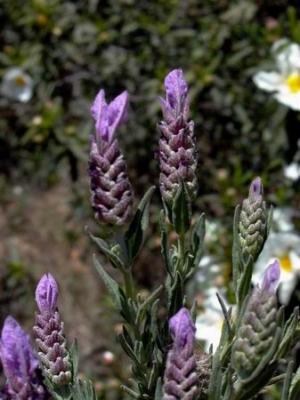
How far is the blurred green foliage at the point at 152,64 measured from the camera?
10.6 ft

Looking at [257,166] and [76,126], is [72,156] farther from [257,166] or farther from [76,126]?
A: [257,166]

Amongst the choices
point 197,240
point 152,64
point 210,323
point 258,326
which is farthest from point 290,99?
point 258,326

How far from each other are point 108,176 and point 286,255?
1624 mm

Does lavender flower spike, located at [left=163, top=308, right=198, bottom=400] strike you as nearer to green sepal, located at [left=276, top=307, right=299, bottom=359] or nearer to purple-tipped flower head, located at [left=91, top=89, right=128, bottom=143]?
green sepal, located at [left=276, top=307, right=299, bottom=359]

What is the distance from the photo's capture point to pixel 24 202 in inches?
211

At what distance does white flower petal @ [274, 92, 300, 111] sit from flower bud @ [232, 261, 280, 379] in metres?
1.65

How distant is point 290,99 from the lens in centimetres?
279

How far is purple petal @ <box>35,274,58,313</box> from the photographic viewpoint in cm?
128

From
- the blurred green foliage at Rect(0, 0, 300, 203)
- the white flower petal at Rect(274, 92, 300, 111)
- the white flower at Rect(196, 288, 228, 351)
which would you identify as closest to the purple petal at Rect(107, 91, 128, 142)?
the white flower at Rect(196, 288, 228, 351)

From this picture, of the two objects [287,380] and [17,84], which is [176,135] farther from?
[17,84]

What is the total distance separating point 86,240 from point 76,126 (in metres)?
1.41

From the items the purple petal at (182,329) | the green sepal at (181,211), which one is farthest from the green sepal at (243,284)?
the purple petal at (182,329)

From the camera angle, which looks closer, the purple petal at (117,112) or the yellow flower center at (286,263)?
the purple petal at (117,112)

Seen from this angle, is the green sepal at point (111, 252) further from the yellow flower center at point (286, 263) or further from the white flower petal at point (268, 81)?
the white flower petal at point (268, 81)
